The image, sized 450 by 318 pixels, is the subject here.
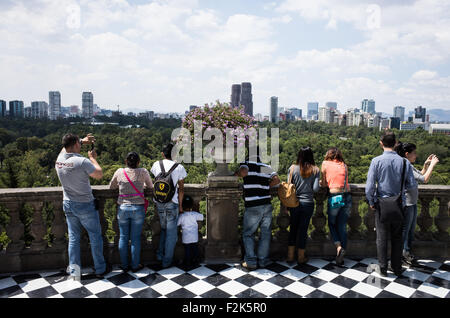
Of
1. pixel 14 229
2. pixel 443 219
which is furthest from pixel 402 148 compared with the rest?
pixel 14 229

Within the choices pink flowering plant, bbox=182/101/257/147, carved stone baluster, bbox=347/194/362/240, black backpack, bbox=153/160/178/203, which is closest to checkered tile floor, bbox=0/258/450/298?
carved stone baluster, bbox=347/194/362/240

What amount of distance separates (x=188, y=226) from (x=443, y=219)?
3634mm

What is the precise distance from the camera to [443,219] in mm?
5145

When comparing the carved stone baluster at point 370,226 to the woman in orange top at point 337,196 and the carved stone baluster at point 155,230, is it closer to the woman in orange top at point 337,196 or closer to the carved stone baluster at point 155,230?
the woman in orange top at point 337,196

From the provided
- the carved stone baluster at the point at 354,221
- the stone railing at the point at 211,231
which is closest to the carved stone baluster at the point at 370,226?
the stone railing at the point at 211,231

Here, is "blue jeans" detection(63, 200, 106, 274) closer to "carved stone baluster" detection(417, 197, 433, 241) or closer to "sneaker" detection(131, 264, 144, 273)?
"sneaker" detection(131, 264, 144, 273)

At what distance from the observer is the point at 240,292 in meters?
4.14

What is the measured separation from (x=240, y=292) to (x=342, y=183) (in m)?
1.92

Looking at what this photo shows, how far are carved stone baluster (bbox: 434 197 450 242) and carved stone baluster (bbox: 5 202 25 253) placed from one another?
5693 mm

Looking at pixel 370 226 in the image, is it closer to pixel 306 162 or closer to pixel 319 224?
pixel 319 224

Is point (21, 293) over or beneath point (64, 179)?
beneath

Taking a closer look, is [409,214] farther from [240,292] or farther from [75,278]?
[75,278]
